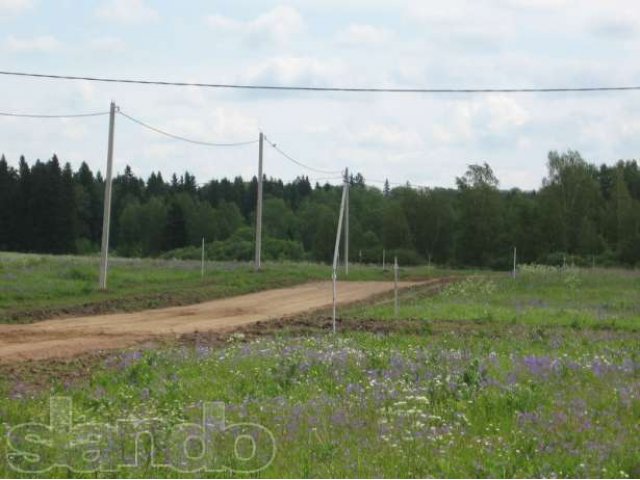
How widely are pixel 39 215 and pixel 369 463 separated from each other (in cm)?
8791

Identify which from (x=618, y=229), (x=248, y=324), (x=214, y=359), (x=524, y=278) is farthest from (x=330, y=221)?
(x=214, y=359)

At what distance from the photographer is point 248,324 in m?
22.1

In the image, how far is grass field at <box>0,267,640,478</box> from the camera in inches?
329

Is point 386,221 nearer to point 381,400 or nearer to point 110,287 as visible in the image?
point 110,287

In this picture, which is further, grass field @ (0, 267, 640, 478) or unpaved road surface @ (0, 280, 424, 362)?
unpaved road surface @ (0, 280, 424, 362)

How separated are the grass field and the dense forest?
59.2 meters

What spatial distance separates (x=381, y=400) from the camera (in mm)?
10859

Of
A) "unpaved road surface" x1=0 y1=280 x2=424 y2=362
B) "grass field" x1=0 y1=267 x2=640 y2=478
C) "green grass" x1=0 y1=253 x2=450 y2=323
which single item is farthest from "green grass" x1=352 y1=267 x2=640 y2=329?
"green grass" x1=0 y1=253 x2=450 y2=323

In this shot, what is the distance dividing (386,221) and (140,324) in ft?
221

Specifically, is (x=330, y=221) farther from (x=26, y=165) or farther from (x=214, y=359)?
(x=214, y=359)

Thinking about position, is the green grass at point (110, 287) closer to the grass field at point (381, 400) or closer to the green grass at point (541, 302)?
the green grass at point (541, 302)

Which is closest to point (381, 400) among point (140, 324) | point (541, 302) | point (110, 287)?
point (140, 324)

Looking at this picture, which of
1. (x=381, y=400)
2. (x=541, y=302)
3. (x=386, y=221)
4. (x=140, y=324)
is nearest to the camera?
(x=381, y=400)

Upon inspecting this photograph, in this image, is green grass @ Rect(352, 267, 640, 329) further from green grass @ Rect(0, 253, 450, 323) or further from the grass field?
green grass @ Rect(0, 253, 450, 323)
